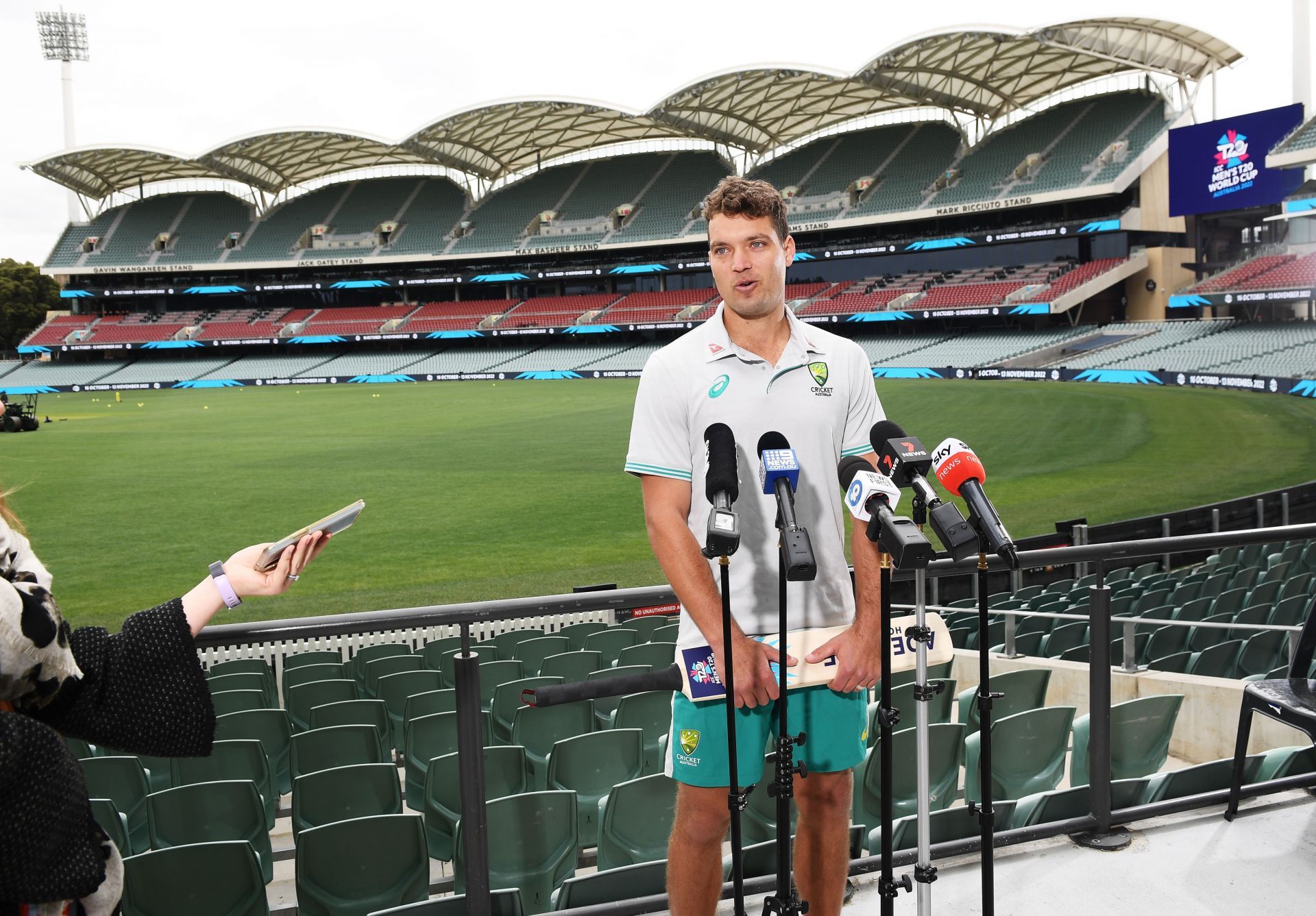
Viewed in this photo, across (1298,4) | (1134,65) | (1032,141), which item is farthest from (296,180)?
(1298,4)

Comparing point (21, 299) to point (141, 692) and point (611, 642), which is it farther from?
point (141, 692)

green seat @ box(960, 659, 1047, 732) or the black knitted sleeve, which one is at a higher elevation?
the black knitted sleeve

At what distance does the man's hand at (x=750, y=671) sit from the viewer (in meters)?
2.61

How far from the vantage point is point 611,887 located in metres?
3.34

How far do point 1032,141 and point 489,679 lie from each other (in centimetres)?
6638

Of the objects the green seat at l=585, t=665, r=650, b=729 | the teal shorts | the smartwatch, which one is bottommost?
the green seat at l=585, t=665, r=650, b=729

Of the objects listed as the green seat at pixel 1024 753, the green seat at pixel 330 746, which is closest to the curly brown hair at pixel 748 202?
the green seat at pixel 1024 753

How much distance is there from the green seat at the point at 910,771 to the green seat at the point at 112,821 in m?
2.86

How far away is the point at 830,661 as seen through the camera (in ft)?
9.09

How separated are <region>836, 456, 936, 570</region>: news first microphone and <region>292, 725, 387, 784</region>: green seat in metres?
3.26

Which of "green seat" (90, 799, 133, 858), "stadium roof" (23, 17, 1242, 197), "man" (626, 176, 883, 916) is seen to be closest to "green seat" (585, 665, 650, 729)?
"green seat" (90, 799, 133, 858)

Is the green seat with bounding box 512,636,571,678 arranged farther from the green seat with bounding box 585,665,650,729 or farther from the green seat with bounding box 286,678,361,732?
the green seat with bounding box 585,665,650,729

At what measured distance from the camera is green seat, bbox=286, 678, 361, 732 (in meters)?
6.52

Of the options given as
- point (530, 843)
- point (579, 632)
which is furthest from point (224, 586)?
point (579, 632)
